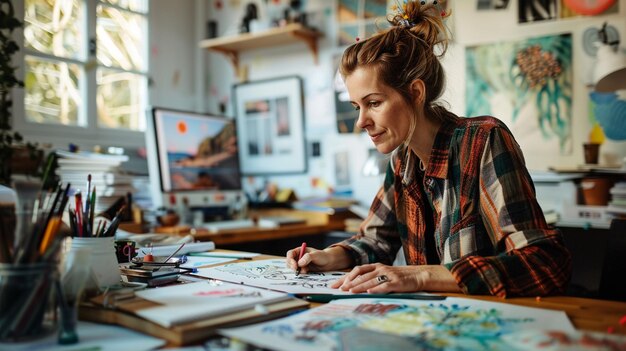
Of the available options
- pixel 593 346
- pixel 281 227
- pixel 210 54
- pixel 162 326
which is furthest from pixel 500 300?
pixel 210 54

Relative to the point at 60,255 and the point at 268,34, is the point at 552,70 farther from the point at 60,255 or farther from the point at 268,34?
the point at 60,255

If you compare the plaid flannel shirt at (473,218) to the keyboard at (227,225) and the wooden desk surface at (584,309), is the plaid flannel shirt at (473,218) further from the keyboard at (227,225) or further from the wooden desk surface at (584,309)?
the keyboard at (227,225)

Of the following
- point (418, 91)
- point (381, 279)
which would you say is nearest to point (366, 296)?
point (381, 279)

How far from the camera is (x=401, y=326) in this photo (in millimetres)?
749

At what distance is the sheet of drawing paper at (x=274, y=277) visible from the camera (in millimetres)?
1010

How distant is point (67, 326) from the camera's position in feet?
2.37

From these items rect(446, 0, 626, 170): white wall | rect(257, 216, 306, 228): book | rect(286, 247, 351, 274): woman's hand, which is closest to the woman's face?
rect(286, 247, 351, 274): woman's hand

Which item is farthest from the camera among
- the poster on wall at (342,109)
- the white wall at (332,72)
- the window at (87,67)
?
the poster on wall at (342,109)

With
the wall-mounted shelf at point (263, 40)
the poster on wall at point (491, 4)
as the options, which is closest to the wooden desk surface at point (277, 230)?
the wall-mounted shelf at point (263, 40)

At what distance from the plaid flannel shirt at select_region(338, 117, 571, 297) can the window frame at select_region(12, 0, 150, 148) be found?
5.29 ft

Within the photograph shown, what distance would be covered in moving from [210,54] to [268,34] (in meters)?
0.69

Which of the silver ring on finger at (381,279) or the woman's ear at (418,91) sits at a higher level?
the woman's ear at (418,91)

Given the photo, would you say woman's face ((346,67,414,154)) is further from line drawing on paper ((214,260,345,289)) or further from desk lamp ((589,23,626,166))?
desk lamp ((589,23,626,166))

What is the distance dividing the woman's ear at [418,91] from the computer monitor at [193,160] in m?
1.41
